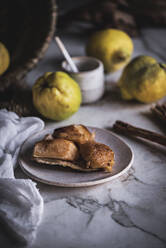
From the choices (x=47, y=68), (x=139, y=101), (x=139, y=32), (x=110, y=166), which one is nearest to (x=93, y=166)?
(x=110, y=166)

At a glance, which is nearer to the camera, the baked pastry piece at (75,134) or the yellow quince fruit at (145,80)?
the baked pastry piece at (75,134)

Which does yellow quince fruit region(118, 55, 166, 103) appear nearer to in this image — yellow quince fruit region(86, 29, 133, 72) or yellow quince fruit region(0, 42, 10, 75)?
yellow quince fruit region(86, 29, 133, 72)

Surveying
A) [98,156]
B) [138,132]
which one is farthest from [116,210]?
[138,132]

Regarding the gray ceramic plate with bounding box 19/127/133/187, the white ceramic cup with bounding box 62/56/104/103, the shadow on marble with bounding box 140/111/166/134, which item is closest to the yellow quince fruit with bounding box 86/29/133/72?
the white ceramic cup with bounding box 62/56/104/103

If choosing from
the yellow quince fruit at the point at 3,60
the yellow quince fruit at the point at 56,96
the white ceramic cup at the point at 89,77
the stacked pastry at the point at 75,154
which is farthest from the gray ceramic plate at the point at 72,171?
the yellow quince fruit at the point at 3,60

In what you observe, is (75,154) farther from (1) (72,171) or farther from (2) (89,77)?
(2) (89,77)

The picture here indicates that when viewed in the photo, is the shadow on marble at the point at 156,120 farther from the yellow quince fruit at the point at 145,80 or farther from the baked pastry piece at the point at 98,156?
the baked pastry piece at the point at 98,156
